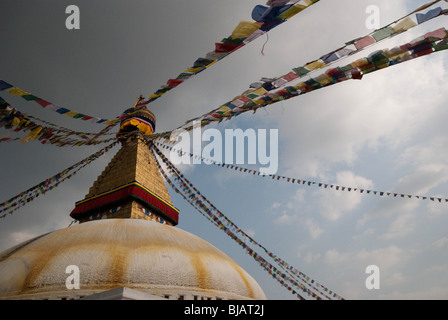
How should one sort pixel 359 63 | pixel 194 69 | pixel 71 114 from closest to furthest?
1. pixel 359 63
2. pixel 194 69
3. pixel 71 114

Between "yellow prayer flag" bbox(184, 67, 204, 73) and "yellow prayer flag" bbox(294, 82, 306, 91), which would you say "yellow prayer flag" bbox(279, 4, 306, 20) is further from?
"yellow prayer flag" bbox(184, 67, 204, 73)

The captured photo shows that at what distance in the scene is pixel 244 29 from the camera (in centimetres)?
407

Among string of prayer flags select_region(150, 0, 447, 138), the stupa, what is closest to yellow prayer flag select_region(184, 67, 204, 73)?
string of prayer flags select_region(150, 0, 447, 138)

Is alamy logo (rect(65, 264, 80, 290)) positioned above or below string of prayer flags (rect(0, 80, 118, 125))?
Answer: below

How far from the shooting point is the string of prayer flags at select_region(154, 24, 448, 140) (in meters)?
4.02

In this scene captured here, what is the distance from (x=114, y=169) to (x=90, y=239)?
628 centimetres

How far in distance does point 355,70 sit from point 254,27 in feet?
6.23

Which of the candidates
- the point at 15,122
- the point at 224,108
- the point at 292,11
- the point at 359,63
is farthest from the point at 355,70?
the point at 15,122

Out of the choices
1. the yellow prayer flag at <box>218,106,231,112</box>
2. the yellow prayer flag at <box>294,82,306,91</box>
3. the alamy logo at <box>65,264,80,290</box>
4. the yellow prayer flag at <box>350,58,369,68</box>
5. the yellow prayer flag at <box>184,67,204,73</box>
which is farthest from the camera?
the yellow prayer flag at <box>218,106,231,112</box>

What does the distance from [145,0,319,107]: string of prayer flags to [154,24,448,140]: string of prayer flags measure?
1272 millimetres

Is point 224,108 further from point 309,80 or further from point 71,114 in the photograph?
point 71,114

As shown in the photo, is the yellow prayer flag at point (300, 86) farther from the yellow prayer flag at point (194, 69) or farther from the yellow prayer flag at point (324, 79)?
the yellow prayer flag at point (194, 69)

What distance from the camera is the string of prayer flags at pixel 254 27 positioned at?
3.71 m
